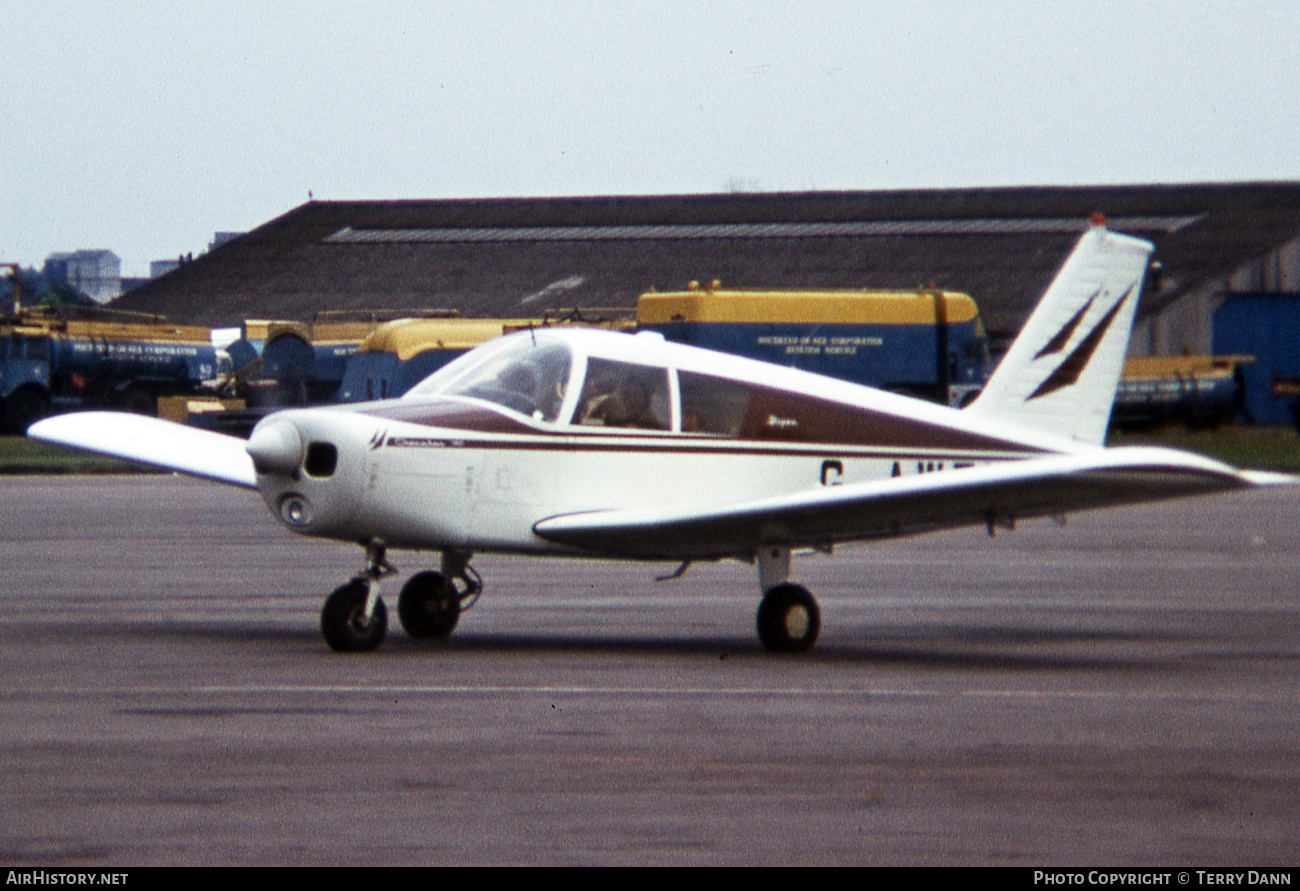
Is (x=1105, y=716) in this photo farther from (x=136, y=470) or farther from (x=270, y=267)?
(x=270, y=267)

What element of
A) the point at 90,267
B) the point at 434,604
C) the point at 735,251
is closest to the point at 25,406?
the point at 735,251

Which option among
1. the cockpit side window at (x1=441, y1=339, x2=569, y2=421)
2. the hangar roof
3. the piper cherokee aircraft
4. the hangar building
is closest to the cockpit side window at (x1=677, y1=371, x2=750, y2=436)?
the piper cherokee aircraft

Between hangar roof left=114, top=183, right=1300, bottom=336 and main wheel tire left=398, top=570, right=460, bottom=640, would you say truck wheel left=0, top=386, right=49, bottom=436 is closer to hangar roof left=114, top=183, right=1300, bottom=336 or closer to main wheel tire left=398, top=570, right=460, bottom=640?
hangar roof left=114, top=183, right=1300, bottom=336

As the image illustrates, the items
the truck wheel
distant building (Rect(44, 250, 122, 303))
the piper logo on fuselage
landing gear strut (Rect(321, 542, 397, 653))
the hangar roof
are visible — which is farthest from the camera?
distant building (Rect(44, 250, 122, 303))

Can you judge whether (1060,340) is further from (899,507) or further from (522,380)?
(522,380)

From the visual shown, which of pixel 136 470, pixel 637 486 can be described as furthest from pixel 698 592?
pixel 136 470

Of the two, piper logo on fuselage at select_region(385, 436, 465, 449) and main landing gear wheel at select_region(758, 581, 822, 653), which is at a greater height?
piper logo on fuselage at select_region(385, 436, 465, 449)

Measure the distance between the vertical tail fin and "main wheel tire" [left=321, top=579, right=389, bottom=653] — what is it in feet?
13.5

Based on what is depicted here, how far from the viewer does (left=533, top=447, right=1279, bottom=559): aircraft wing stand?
967 cm

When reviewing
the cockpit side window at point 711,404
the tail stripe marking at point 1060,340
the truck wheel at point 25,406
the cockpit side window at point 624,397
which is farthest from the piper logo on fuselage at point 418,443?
the truck wheel at point 25,406

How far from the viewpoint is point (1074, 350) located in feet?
42.3

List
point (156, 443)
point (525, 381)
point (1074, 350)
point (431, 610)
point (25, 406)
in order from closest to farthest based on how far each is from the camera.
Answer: point (525, 381), point (431, 610), point (1074, 350), point (156, 443), point (25, 406)

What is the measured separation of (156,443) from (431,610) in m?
2.68

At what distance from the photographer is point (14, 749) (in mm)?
7938
